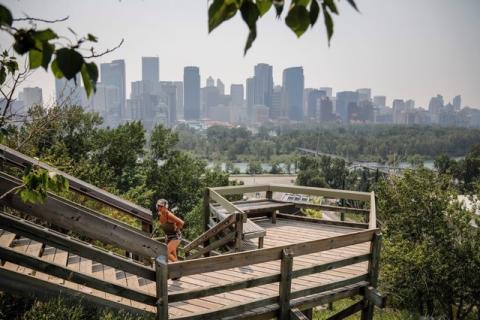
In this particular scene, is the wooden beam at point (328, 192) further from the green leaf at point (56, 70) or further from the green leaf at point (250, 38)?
the green leaf at point (56, 70)

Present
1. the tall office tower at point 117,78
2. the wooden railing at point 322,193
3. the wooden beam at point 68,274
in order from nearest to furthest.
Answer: the wooden beam at point 68,274 → the wooden railing at point 322,193 → the tall office tower at point 117,78

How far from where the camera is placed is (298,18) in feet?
3.53

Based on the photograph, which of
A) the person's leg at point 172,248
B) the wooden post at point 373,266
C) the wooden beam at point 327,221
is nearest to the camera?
the wooden post at point 373,266

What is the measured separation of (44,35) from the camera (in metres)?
0.99

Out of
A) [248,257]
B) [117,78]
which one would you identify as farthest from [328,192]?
[117,78]

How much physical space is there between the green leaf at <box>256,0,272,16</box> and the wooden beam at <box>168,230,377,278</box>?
3.13 metres

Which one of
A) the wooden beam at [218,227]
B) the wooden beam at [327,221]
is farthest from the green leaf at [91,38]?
the wooden beam at [327,221]

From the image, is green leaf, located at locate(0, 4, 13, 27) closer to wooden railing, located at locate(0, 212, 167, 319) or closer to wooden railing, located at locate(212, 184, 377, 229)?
wooden railing, located at locate(0, 212, 167, 319)

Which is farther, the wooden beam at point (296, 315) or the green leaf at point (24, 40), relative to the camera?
the wooden beam at point (296, 315)

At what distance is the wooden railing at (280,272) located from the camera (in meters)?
3.92

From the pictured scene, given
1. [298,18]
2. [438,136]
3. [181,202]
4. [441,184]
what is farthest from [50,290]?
[438,136]

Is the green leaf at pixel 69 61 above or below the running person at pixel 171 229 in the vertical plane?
above

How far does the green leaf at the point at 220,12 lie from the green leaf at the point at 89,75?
369mm

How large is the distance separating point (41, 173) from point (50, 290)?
68.1 inches
